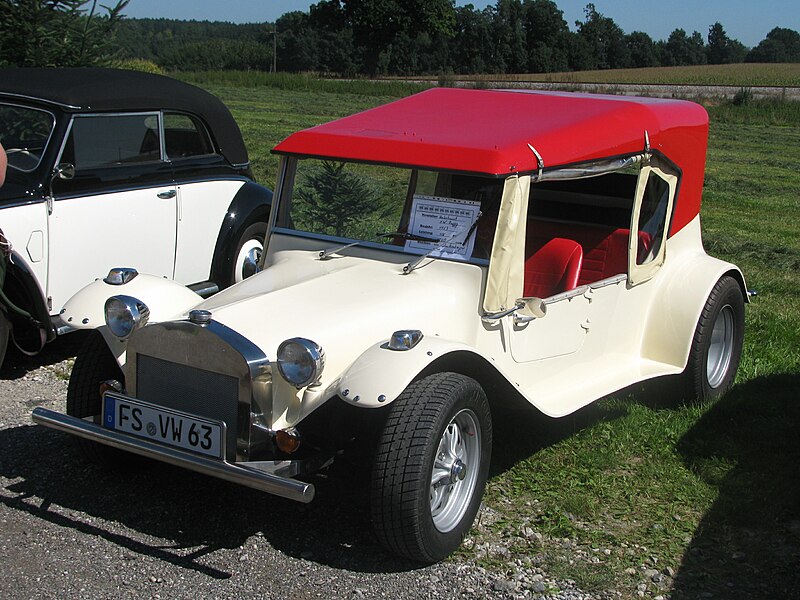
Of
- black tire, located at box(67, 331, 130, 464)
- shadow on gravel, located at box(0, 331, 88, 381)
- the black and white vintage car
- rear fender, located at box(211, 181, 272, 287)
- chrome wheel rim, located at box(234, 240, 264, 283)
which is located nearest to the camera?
black tire, located at box(67, 331, 130, 464)

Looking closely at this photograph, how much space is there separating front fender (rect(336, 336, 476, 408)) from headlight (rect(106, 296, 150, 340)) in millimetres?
1008

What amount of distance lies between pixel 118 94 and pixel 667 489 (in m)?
4.64

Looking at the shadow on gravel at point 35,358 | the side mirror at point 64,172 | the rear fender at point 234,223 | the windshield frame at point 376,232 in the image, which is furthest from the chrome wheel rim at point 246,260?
the windshield frame at point 376,232

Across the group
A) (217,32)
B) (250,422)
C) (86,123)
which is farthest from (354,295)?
(217,32)

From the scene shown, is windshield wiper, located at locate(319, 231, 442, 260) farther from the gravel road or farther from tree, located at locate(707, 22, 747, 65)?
tree, located at locate(707, 22, 747, 65)

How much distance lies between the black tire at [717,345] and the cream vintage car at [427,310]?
0.06 feet

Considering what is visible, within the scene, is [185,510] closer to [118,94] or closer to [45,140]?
[45,140]

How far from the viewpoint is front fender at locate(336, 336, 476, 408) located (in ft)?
11.5

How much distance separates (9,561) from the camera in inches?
148

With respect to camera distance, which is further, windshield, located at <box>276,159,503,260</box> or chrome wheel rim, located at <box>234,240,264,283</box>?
chrome wheel rim, located at <box>234,240,264,283</box>

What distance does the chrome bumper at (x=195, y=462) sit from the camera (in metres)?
3.43

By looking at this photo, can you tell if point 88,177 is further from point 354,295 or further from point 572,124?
point 572,124

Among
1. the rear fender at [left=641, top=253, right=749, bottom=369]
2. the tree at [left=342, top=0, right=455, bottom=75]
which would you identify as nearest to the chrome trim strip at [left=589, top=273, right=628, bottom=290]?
the rear fender at [left=641, top=253, right=749, bottom=369]

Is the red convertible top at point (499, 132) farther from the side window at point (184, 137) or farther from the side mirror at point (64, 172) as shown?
the side window at point (184, 137)
